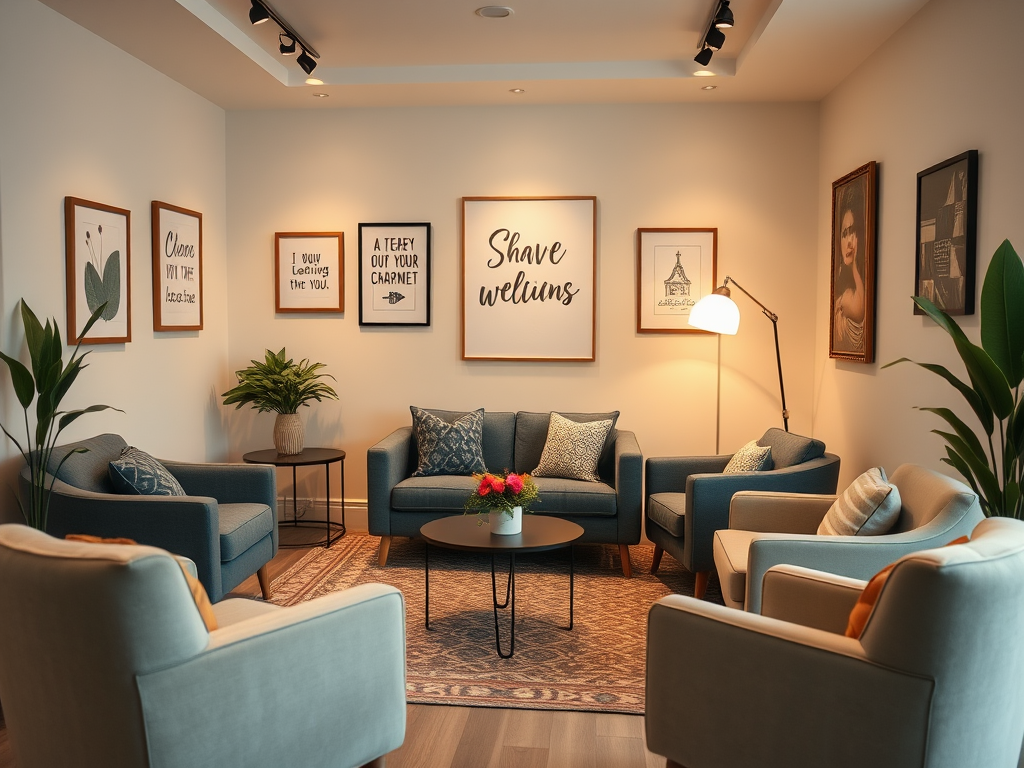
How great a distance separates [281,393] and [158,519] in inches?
70.0

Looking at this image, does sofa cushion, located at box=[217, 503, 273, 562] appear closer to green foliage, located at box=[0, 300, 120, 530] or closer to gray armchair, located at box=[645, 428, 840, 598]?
green foliage, located at box=[0, 300, 120, 530]

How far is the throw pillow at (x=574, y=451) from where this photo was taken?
15.8 ft

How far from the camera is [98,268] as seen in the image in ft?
13.2

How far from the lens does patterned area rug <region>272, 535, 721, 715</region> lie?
10.2 ft

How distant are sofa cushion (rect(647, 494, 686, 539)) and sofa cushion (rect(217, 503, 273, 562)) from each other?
1.93 m

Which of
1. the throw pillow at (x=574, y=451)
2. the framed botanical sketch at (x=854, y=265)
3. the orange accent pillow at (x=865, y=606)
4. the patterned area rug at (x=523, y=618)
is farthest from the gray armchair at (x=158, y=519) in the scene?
the framed botanical sketch at (x=854, y=265)

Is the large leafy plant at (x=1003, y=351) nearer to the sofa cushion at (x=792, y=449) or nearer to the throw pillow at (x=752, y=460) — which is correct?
the sofa cushion at (x=792, y=449)

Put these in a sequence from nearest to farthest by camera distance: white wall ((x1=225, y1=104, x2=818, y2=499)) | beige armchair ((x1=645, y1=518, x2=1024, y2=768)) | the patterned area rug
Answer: beige armchair ((x1=645, y1=518, x2=1024, y2=768)) → the patterned area rug → white wall ((x1=225, y1=104, x2=818, y2=499))

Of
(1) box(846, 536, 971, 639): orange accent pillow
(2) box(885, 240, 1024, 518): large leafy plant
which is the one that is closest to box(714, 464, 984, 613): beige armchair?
(2) box(885, 240, 1024, 518): large leafy plant

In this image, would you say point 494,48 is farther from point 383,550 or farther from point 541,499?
point 383,550

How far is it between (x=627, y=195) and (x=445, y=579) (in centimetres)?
258

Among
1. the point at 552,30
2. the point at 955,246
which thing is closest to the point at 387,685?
the point at 955,246

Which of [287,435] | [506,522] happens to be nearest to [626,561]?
[506,522]

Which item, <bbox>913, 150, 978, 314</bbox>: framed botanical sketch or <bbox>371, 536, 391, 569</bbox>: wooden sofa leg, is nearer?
<bbox>913, 150, 978, 314</bbox>: framed botanical sketch
